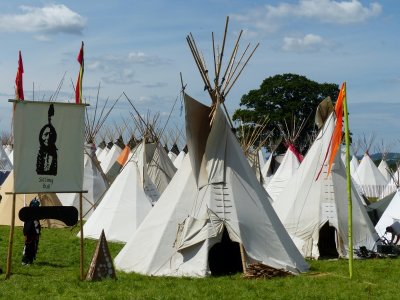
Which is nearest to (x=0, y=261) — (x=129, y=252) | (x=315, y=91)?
Answer: (x=129, y=252)

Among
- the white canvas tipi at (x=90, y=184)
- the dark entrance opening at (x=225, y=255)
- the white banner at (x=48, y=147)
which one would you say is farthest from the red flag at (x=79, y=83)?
the white canvas tipi at (x=90, y=184)

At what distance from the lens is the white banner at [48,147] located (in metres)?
11.2

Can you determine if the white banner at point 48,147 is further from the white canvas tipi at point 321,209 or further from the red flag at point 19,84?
the white canvas tipi at point 321,209

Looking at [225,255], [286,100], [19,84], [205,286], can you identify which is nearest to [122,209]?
[225,255]

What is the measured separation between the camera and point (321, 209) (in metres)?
16.0

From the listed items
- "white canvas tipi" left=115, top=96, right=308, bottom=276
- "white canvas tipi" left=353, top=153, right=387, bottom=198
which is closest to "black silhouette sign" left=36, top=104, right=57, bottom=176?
"white canvas tipi" left=115, top=96, right=308, bottom=276

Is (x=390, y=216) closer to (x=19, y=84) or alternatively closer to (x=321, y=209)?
(x=321, y=209)

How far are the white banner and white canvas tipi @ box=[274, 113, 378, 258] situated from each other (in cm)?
632

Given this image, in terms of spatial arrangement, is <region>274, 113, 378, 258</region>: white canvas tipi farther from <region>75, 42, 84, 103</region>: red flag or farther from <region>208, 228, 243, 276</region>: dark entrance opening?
<region>75, 42, 84, 103</region>: red flag

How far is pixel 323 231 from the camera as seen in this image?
17312 millimetres

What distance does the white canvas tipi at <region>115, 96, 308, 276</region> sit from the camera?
39.3 feet

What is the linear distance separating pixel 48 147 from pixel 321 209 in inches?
285

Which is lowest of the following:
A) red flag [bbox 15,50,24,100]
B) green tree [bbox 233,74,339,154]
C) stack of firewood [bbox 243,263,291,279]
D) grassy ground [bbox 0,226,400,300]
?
grassy ground [bbox 0,226,400,300]

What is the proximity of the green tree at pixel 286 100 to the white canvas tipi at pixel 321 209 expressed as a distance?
31429 mm
